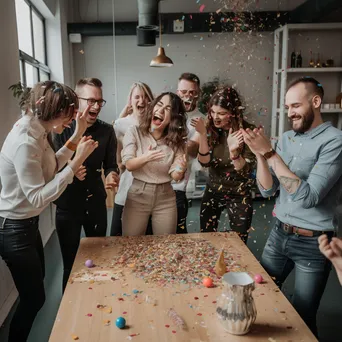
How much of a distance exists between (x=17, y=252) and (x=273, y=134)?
5.53 meters

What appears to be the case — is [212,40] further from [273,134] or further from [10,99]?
[10,99]

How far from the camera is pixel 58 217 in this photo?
2445 millimetres

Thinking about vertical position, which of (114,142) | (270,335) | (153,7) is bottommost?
(270,335)

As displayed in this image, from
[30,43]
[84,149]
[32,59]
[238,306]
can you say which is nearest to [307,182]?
[238,306]

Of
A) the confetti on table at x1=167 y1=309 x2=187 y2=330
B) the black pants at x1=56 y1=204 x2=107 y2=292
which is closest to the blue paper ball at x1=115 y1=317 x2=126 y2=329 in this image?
the confetti on table at x1=167 y1=309 x2=187 y2=330

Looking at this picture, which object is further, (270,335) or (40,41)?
(40,41)

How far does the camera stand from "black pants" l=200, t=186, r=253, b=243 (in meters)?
2.69

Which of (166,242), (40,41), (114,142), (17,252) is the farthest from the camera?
(40,41)

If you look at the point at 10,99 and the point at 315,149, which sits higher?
the point at 10,99

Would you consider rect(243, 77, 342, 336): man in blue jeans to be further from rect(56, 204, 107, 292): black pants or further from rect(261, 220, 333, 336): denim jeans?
rect(56, 204, 107, 292): black pants

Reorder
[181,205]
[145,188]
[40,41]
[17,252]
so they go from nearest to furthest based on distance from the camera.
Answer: [17,252], [145,188], [181,205], [40,41]

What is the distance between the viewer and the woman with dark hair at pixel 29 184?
1782 mm

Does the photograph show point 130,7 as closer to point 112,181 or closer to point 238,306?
point 112,181

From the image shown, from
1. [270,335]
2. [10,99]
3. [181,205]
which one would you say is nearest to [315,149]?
[270,335]
